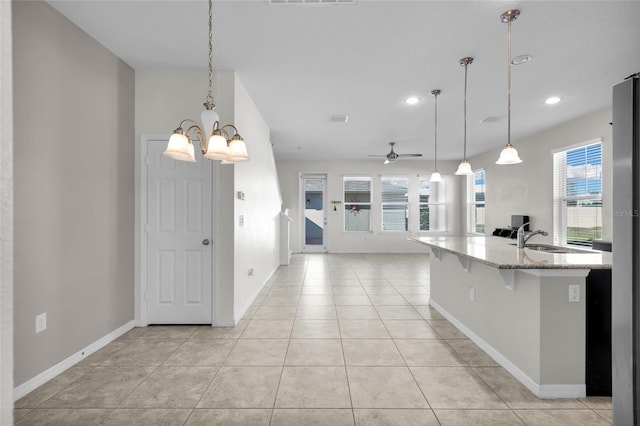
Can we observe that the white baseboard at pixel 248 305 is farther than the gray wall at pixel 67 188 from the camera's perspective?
Yes

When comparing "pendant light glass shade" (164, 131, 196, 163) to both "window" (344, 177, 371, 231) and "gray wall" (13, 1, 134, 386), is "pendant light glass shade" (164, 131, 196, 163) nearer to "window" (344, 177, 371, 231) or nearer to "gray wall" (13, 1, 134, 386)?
"gray wall" (13, 1, 134, 386)

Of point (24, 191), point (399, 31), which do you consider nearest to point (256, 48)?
point (399, 31)

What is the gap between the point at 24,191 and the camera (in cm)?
209

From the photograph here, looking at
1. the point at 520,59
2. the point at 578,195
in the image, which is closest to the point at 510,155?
the point at 520,59

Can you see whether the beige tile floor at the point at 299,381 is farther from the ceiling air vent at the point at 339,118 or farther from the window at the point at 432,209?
the window at the point at 432,209

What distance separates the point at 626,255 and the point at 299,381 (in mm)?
2078

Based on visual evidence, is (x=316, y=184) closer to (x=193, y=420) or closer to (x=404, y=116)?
(x=404, y=116)

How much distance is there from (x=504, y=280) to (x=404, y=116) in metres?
3.38

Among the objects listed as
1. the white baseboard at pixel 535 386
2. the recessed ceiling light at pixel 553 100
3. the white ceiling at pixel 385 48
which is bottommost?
the white baseboard at pixel 535 386

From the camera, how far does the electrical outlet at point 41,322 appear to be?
2178mm

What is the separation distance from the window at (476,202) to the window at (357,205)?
9.76 feet

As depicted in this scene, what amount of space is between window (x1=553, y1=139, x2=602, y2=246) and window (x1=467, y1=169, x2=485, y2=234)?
267 centimetres

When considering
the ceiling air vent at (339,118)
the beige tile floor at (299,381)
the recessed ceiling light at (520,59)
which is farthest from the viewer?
the ceiling air vent at (339,118)
